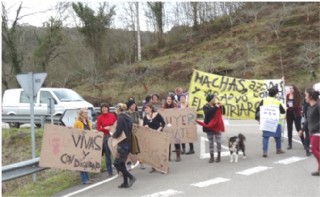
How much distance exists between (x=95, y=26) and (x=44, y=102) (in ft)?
88.8

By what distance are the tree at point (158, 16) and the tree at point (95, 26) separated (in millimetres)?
4876

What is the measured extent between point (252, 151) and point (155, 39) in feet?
129

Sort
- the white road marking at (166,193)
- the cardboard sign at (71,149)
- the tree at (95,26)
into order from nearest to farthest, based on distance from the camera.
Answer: the white road marking at (166,193) < the cardboard sign at (71,149) < the tree at (95,26)

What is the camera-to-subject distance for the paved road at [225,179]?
29.3ft

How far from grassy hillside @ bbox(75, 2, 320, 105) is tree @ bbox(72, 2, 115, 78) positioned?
2.49m

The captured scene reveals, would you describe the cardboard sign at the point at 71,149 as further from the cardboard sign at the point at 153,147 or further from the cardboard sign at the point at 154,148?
the cardboard sign at the point at 154,148

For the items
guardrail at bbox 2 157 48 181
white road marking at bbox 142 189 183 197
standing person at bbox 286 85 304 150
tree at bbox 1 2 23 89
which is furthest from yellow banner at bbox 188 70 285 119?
tree at bbox 1 2 23 89

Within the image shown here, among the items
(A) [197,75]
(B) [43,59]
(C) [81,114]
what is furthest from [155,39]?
(C) [81,114]

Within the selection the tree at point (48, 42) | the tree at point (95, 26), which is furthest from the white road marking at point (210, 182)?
the tree at point (95, 26)

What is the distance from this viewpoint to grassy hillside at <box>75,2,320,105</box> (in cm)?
3650

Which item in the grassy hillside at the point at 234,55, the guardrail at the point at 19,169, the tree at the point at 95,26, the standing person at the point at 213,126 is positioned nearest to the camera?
the guardrail at the point at 19,169

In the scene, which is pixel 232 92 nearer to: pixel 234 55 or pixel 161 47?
pixel 234 55

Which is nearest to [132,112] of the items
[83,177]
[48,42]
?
[83,177]

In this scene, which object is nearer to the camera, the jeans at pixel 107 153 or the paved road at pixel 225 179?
the paved road at pixel 225 179
